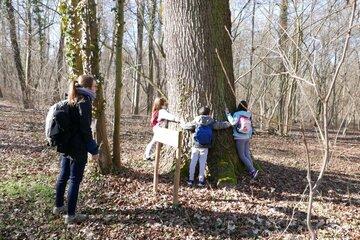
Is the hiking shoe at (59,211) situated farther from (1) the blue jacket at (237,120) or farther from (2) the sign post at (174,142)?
(1) the blue jacket at (237,120)

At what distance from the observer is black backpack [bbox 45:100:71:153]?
5.14 metres

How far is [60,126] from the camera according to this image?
5.15 meters

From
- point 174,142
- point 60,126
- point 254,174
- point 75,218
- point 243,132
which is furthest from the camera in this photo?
point 254,174

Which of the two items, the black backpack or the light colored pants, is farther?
the light colored pants

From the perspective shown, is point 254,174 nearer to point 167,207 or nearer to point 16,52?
point 167,207

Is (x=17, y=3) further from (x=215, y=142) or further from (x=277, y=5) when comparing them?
(x=215, y=142)

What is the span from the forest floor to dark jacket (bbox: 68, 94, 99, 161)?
1076 millimetres

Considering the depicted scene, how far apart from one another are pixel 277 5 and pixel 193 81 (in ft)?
43.5

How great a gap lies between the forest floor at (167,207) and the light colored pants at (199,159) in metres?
0.27

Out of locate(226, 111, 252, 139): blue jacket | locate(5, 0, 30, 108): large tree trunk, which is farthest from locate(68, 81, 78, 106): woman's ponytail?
locate(5, 0, 30, 108): large tree trunk

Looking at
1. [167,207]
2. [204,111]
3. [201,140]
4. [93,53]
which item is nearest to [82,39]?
[93,53]

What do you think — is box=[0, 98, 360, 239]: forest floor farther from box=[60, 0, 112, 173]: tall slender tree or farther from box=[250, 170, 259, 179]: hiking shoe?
box=[60, 0, 112, 173]: tall slender tree

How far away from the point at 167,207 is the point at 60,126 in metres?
2.05

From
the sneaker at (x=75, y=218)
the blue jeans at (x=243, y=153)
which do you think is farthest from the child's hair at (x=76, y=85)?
the blue jeans at (x=243, y=153)
